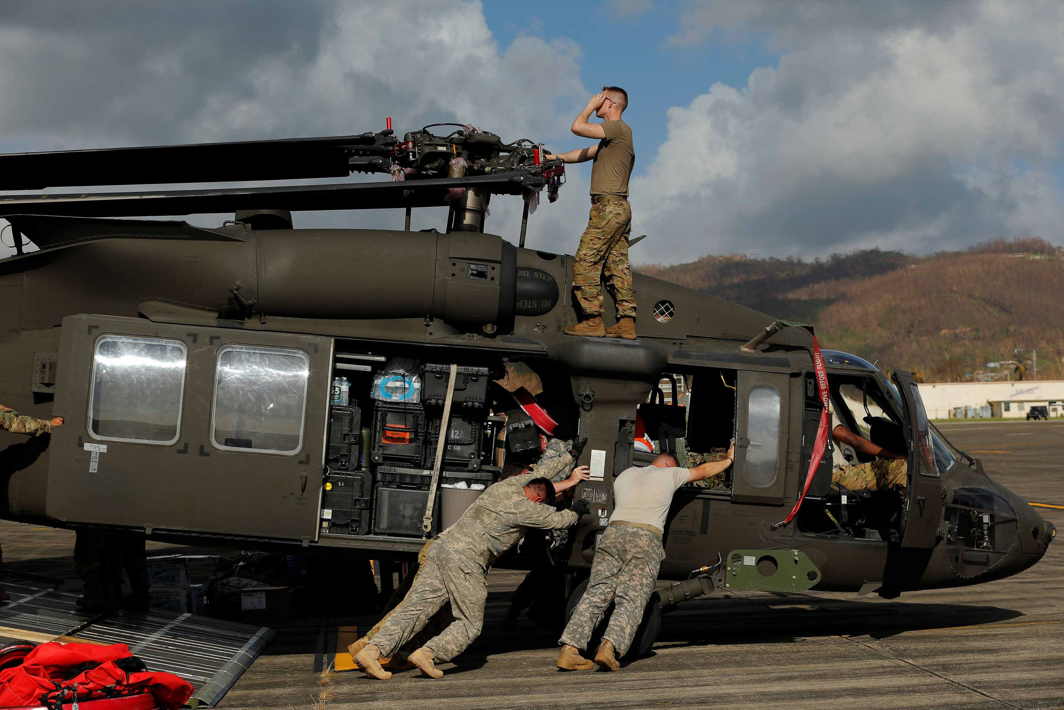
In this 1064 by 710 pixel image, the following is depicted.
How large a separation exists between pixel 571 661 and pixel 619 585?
73 cm

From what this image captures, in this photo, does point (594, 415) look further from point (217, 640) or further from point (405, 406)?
point (217, 640)

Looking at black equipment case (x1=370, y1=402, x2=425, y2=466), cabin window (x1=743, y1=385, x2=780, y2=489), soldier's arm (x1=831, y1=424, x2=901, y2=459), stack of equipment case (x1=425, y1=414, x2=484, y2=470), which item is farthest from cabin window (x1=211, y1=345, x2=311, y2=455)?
soldier's arm (x1=831, y1=424, x2=901, y2=459)

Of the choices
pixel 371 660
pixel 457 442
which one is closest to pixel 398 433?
pixel 457 442

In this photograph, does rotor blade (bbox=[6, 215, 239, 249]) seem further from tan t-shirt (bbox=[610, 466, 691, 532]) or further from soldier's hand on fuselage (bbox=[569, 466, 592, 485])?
tan t-shirt (bbox=[610, 466, 691, 532])

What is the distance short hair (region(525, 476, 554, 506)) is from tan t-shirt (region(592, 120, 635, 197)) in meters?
2.63

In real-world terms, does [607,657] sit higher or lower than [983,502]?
lower

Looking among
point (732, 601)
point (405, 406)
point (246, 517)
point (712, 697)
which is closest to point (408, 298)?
point (405, 406)

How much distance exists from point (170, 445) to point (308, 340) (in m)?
1.35

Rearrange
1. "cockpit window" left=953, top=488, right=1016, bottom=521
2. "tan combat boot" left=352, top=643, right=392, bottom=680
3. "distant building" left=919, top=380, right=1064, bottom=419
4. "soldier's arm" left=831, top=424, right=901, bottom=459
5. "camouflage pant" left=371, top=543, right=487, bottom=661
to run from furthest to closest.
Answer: "distant building" left=919, top=380, right=1064, bottom=419 < "soldier's arm" left=831, top=424, right=901, bottom=459 < "cockpit window" left=953, top=488, right=1016, bottom=521 < "camouflage pant" left=371, top=543, right=487, bottom=661 < "tan combat boot" left=352, top=643, right=392, bottom=680

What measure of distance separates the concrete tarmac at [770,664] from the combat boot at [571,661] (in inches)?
5.3

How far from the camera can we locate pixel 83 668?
272 inches

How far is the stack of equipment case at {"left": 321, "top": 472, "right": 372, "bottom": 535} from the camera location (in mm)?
8742

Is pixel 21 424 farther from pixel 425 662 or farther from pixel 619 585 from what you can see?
pixel 619 585

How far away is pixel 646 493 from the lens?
878 centimetres
